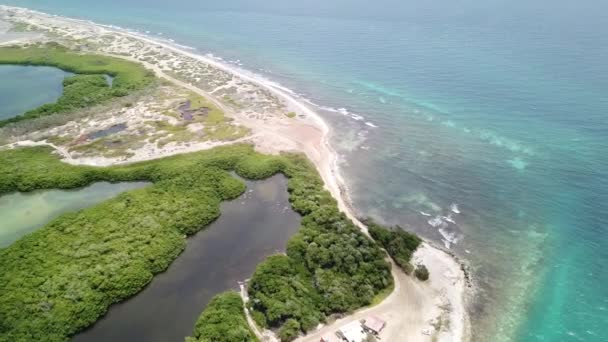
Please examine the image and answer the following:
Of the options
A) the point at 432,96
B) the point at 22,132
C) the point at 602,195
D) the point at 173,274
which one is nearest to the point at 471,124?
the point at 432,96

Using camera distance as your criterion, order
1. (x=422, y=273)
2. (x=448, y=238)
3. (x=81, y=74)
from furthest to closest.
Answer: (x=81, y=74) < (x=448, y=238) < (x=422, y=273)

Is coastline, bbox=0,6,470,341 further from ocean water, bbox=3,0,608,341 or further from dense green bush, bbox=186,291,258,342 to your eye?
dense green bush, bbox=186,291,258,342

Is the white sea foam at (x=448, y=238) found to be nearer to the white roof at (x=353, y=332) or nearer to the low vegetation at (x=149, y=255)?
the low vegetation at (x=149, y=255)

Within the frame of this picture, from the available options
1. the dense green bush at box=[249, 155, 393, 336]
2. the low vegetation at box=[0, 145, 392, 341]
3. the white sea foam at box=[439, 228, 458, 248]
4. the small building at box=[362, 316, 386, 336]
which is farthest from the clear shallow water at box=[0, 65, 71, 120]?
the white sea foam at box=[439, 228, 458, 248]

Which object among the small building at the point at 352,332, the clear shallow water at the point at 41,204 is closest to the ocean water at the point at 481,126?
the small building at the point at 352,332

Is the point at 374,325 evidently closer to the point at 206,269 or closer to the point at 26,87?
the point at 206,269

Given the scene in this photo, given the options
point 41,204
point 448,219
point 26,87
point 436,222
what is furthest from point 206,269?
point 26,87

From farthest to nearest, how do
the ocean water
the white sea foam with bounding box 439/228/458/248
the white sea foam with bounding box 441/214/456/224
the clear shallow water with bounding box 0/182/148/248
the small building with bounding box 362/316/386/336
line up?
the white sea foam with bounding box 441/214/456/224 < the clear shallow water with bounding box 0/182/148/248 < the white sea foam with bounding box 439/228/458/248 < the ocean water < the small building with bounding box 362/316/386/336

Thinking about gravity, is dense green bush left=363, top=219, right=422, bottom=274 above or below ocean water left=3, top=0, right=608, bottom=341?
below
